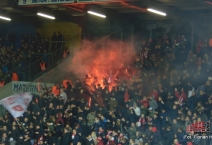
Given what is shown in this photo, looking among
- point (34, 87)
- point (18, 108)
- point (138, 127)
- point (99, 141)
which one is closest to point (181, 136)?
point (138, 127)

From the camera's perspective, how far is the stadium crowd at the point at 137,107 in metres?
23.1

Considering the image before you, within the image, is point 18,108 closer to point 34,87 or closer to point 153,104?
point 34,87

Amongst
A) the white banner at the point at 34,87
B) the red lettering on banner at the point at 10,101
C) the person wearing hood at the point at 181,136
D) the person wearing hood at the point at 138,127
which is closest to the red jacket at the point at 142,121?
the person wearing hood at the point at 138,127

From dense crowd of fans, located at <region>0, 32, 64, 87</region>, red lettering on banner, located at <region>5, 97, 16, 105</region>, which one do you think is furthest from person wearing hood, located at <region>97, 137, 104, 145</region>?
dense crowd of fans, located at <region>0, 32, 64, 87</region>

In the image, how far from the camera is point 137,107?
969 inches

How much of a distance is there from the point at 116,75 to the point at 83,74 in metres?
2.36

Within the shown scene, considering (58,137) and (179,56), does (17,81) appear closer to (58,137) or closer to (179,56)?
(58,137)

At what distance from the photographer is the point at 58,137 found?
984 inches

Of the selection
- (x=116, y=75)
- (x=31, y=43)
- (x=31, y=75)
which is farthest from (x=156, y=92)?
(x=31, y=43)

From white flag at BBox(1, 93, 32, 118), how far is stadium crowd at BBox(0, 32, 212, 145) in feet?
1.14

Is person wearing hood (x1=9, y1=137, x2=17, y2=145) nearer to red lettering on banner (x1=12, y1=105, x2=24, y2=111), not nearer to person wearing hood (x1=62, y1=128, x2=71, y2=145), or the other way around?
red lettering on banner (x1=12, y1=105, x2=24, y2=111)

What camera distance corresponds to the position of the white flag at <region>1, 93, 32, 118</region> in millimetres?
25861

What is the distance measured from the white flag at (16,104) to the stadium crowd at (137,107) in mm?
348

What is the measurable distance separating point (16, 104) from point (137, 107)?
18.2 feet
